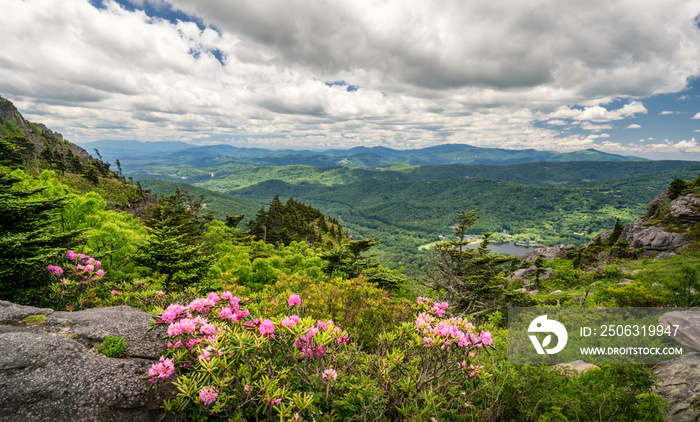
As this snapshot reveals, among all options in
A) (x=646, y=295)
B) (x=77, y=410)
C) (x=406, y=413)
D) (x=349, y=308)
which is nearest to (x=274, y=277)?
(x=349, y=308)

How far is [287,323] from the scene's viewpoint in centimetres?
423

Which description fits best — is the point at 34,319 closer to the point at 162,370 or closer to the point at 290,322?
the point at 162,370

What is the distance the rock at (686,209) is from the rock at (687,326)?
5148 cm

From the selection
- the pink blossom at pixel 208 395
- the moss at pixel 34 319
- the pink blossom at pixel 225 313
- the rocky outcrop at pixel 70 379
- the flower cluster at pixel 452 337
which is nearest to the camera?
the pink blossom at pixel 208 395

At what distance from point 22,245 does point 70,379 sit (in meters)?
7.99

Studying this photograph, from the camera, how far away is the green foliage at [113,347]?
496 centimetres

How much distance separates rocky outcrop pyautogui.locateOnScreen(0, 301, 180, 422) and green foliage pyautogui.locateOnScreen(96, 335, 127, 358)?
0.32ft

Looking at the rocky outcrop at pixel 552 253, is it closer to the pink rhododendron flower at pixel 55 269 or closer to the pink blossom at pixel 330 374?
the pink blossom at pixel 330 374

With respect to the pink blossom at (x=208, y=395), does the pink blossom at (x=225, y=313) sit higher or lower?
higher

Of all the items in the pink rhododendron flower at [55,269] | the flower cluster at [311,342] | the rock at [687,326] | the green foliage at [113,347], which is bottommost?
the rock at [687,326]

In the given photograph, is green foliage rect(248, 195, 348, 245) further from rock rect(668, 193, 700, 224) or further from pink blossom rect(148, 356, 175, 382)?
rock rect(668, 193, 700, 224)

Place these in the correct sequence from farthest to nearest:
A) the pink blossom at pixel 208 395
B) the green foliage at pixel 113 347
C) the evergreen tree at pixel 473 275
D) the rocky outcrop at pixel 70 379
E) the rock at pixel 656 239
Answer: the rock at pixel 656 239 → the evergreen tree at pixel 473 275 → the green foliage at pixel 113 347 → the rocky outcrop at pixel 70 379 → the pink blossom at pixel 208 395

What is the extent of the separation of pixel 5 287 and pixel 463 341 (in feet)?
43.5

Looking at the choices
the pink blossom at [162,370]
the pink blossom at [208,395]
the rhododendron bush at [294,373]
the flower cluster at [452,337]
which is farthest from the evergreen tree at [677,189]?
the pink blossom at [162,370]
